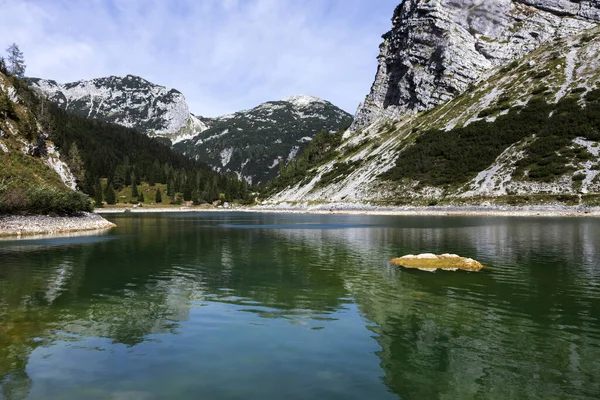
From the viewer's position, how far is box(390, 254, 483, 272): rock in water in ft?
107

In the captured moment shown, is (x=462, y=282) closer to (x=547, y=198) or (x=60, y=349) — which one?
(x=60, y=349)

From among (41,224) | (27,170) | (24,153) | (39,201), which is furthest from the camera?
(24,153)

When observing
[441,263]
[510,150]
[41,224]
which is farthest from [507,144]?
[41,224]

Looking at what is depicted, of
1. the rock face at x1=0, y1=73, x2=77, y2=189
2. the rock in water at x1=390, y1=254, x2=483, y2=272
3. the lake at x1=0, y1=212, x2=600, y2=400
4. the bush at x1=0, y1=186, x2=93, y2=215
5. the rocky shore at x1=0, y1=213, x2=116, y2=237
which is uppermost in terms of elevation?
the rock face at x1=0, y1=73, x2=77, y2=189

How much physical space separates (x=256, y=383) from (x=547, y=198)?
129102mm

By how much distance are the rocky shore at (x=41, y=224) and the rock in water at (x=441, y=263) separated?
5685cm

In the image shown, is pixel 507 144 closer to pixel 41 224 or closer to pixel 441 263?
pixel 441 263

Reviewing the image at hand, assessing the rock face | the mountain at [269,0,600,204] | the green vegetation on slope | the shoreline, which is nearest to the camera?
the rock face

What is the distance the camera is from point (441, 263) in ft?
110

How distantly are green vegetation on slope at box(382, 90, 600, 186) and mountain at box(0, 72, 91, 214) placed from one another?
123m

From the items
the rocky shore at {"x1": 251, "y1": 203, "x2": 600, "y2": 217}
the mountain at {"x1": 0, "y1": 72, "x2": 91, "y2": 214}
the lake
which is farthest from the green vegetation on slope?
the mountain at {"x1": 0, "y1": 72, "x2": 91, "y2": 214}

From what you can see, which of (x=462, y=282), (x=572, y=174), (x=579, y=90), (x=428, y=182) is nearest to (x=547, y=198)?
(x=572, y=174)

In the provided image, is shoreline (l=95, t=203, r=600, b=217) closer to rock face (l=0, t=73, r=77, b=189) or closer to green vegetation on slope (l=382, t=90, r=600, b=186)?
green vegetation on slope (l=382, t=90, r=600, b=186)

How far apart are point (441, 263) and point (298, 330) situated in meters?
19.7
